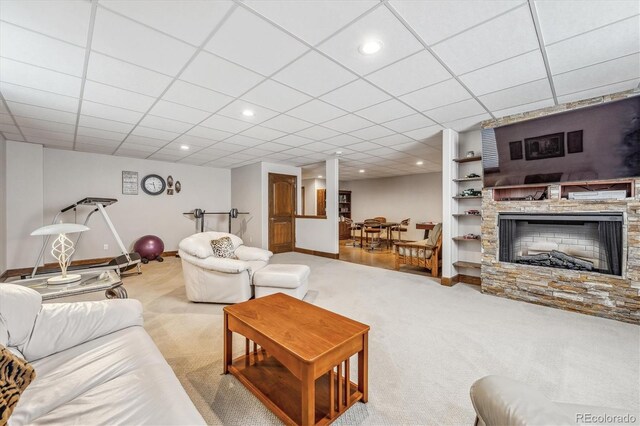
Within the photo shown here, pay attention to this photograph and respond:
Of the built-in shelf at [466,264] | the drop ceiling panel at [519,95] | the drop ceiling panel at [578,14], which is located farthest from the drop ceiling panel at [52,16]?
the built-in shelf at [466,264]

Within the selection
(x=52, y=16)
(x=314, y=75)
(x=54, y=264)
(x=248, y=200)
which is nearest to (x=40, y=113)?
(x=52, y=16)

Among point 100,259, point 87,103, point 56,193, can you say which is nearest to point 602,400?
point 87,103

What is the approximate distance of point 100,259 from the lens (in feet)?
19.1

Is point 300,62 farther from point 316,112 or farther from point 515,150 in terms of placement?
point 515,150

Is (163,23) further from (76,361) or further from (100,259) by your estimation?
(100,259)

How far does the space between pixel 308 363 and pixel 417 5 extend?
2.17 metres

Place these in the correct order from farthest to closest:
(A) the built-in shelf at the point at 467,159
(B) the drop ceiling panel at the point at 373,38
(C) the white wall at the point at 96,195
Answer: (C) the white wall at the point at 96,195, (A) the built-in shelf at the point at 467,159, (B) the drop ceiling panel at the point at 373,38

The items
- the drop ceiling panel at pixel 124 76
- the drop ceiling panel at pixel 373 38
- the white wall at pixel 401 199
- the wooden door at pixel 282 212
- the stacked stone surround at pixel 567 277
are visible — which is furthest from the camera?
the white wall at pixel 401 199

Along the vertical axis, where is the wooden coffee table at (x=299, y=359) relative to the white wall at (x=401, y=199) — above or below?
Result: below

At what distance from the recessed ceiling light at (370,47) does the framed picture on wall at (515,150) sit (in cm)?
264

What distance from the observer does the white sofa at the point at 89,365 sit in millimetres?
1021

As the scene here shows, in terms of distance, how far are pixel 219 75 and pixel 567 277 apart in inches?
176

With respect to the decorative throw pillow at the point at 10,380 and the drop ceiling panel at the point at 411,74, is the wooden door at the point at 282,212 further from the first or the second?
the decorative throw pillow at the point at 10,380

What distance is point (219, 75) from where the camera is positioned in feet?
8.16
